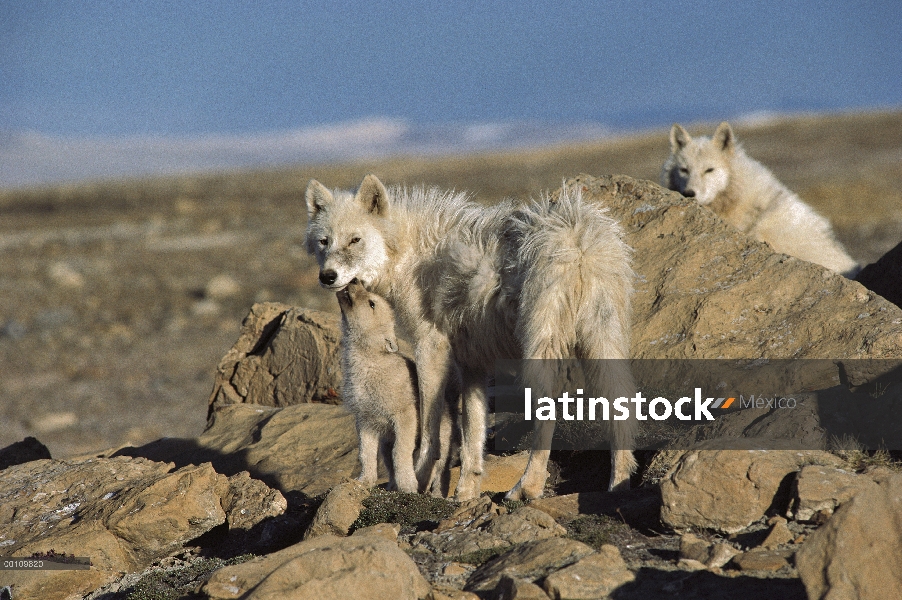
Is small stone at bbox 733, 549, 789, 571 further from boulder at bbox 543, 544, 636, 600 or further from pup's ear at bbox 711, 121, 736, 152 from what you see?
pup's ear at bbox 711, 121, 736, 152

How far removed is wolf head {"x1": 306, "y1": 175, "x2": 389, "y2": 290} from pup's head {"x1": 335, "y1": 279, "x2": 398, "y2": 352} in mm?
124

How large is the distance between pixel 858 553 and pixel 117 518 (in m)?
5.07

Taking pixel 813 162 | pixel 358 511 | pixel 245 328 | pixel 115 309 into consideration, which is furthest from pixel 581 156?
pixel 358 511

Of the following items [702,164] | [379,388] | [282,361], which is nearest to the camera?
[379,388]

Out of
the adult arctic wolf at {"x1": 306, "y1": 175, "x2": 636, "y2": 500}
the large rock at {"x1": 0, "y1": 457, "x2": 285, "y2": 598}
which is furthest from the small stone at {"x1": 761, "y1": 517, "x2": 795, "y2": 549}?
the large rock at {"x1": 0, "y1": 457, "x2": 285, "y2": 598}

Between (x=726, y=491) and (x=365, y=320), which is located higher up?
(x=365, y=320)

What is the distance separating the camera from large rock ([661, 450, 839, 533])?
17.1ft

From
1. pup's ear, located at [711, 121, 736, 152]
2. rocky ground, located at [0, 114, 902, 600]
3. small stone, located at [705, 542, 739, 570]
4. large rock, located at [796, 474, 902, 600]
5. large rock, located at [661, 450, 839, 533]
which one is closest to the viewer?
large rock, located at [796, 474, 902, 600]

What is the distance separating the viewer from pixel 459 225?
7.47 meters

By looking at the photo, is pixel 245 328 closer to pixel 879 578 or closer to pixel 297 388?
pixel 297 388

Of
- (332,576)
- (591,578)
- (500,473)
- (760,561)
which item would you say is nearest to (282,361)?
(500,473)

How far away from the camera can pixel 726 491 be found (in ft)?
17.2

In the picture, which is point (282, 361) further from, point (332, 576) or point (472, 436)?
point (332, 576)

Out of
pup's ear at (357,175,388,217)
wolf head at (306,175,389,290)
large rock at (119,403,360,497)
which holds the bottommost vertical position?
large rock at (119,403,360,497)
